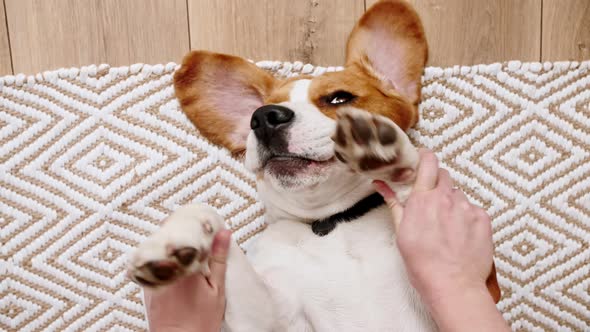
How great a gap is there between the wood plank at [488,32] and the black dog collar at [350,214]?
1.71 ft

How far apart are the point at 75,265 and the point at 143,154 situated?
0.36m

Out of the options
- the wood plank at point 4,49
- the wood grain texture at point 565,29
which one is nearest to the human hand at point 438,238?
the wood grain texture at point 565,29

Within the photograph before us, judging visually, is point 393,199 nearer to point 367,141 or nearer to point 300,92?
point 367,141

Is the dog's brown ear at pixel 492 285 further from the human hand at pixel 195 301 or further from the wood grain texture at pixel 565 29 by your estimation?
the wood grain texture at pixel 565 29

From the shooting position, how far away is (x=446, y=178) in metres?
1.07

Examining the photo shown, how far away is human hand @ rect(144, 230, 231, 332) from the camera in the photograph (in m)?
0.93

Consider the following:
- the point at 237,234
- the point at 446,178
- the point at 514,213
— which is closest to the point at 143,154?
the point at 237,234

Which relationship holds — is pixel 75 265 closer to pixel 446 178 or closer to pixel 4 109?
pixel 4 109

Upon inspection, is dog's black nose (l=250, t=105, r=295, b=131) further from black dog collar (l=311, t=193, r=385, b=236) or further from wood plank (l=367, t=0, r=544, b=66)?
wood plank (l=367, t=0, r=544, b=66)

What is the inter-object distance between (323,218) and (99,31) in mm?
853

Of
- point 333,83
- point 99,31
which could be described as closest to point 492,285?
point 333,83

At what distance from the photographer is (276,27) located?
57.9 inches

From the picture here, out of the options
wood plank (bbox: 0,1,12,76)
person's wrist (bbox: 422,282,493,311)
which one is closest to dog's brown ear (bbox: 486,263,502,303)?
person's wrist (bbox: 422,282,493,311)

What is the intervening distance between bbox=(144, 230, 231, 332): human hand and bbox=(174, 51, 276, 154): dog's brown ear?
0.50 m
